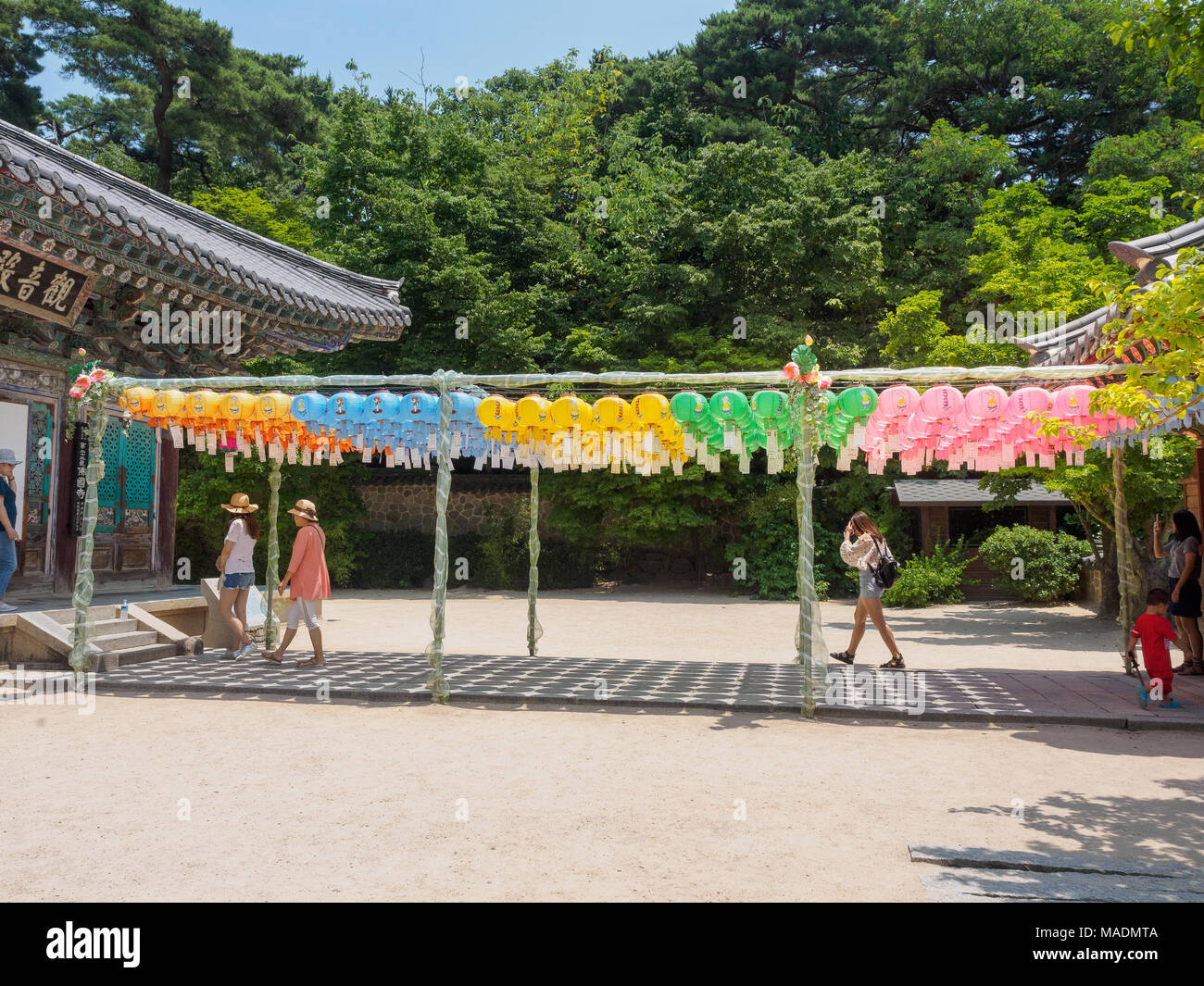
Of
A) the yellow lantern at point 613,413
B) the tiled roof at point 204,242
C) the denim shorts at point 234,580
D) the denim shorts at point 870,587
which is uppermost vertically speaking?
the tiled roof at point 204,242

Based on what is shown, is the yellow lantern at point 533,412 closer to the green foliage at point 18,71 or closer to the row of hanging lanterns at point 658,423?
the row of hanging lanterns at point 658,423

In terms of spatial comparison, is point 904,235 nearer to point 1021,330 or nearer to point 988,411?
point 1021,330

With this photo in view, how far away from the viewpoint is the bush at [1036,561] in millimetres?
20281

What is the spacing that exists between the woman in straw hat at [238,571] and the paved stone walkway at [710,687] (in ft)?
1.65

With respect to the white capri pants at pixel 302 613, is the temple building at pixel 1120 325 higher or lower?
higher

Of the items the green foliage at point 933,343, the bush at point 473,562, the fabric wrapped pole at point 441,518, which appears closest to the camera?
the fabric wrapped pole at point 441,518

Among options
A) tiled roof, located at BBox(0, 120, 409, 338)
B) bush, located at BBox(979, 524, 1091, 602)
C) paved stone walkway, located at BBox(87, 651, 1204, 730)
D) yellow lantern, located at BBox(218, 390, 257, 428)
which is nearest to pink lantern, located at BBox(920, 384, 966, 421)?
paved stone walkway, located at BBox(87, 651, 1204, 730)

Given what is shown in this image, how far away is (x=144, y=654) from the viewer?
32.6ft

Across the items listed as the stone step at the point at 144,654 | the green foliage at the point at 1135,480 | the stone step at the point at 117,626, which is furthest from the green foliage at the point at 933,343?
the stone step at the point at 117,626

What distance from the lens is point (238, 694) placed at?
8.33 meters

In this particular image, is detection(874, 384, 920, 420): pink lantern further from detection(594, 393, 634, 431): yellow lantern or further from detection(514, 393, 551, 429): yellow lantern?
detection(514, 393, 551, 429): yellow lantern

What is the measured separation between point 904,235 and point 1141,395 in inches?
878

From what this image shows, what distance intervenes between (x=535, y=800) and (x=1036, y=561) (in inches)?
738

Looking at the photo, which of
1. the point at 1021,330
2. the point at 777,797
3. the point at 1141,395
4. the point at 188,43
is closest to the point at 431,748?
the point at 777,797
